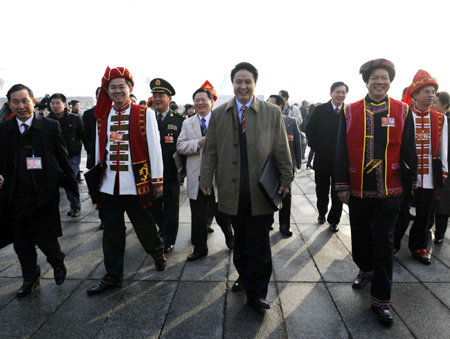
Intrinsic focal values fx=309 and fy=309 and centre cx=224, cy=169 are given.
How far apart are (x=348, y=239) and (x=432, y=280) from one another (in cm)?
125

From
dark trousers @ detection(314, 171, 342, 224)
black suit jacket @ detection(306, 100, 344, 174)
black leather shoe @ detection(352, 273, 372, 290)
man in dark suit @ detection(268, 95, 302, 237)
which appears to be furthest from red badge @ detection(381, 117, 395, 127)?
dark trousers @ detection(314, 171, 342, 224)

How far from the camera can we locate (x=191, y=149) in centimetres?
388

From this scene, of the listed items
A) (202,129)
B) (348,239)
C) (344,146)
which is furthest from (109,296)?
(348,239)

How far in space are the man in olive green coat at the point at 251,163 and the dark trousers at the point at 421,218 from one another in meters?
2.12

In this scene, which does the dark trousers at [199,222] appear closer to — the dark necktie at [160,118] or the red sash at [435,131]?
the dark necktie at [160,118]

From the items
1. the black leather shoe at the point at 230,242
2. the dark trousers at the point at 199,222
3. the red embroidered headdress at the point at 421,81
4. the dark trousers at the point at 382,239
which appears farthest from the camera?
the black leather shoe at the point at 230,242

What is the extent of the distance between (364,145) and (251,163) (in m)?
1.04

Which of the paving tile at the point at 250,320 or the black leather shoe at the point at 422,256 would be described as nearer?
the paving tile at the point at 250,320

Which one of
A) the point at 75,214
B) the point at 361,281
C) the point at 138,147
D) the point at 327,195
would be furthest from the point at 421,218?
the point at 75,214

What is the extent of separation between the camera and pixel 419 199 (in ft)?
12.7

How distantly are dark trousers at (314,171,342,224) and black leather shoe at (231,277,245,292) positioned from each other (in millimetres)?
2269

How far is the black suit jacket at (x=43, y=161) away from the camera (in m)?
3.03

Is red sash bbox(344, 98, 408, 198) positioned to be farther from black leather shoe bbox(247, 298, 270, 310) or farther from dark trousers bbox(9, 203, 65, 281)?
dark trousers bbox(9, 203, 65, 281)

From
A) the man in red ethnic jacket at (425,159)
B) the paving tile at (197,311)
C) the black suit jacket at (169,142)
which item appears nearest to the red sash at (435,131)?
Result: the man in red ethnic jacket at (425,159)
